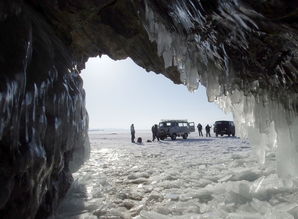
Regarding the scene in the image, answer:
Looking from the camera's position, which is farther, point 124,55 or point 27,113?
point 124,55

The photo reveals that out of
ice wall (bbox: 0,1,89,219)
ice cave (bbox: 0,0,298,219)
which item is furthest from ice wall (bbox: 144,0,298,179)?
ice wall (bbox: 0,1,89,219)

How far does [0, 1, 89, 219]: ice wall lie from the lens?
316 centimetres

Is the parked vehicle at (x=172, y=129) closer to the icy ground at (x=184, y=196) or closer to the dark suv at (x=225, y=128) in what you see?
the dark suv at (x=225, y=128)

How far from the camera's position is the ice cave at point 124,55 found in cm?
341

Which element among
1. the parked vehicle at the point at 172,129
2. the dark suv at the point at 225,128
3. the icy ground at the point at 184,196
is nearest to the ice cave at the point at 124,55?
the icy ground at the point at 184,196

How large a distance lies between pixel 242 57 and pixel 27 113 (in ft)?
11.4

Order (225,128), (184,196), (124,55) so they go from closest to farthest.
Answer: (184,196) → (124,55) → (225,128)

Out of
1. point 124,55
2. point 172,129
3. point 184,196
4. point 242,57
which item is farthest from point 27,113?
point 172,129

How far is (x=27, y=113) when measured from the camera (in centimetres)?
370

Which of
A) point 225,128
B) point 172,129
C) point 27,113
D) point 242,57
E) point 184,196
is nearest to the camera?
point 27,113

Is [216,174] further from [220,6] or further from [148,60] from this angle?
[220,6]

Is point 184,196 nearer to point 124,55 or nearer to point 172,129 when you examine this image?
point 124,55

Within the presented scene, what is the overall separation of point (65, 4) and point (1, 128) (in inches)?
112

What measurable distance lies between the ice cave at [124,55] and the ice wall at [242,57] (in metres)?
0.02
